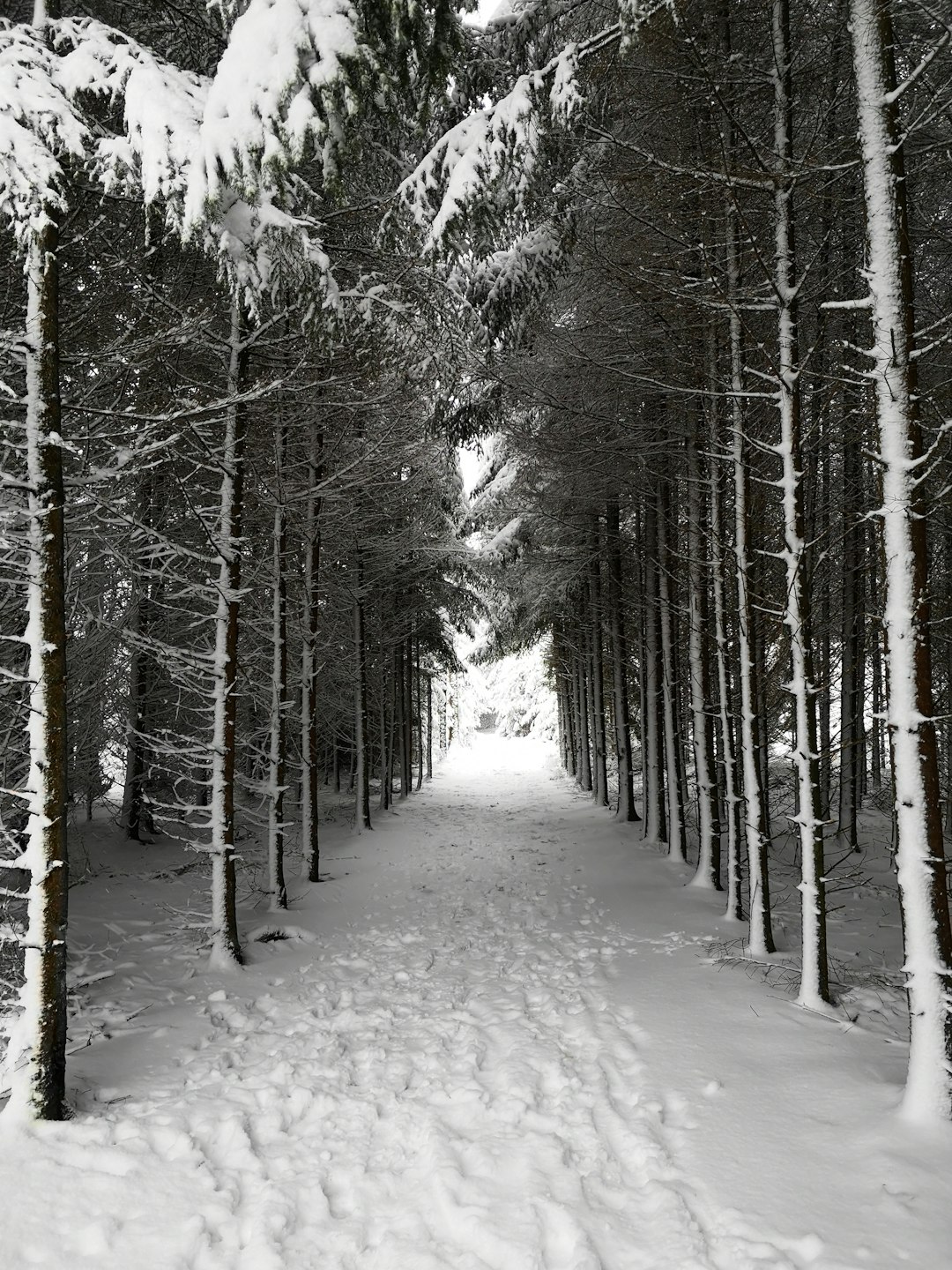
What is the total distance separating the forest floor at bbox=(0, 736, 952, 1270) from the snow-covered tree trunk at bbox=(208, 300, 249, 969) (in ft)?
1.43

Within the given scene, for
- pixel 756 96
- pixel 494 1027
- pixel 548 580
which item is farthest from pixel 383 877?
pixel 756 96

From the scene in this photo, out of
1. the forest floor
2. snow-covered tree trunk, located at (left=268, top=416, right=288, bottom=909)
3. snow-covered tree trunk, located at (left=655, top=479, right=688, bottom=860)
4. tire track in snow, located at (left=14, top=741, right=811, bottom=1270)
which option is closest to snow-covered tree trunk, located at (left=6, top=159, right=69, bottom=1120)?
the forest floor

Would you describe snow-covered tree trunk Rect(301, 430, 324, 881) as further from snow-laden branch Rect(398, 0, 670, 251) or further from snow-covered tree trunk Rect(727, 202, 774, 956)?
snow-covered tree trunk Rect(727, 202, 774, 956)

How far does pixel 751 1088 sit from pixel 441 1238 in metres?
2.02

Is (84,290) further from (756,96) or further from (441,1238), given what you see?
(441,1238)

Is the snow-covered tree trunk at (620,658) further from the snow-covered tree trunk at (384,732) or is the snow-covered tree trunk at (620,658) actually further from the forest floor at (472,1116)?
the forest floor at (472,1116)

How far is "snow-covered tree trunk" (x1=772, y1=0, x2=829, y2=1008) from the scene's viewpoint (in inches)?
204

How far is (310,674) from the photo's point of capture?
32.4 feet

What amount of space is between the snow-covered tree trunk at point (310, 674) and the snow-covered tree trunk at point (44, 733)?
521 centimetres

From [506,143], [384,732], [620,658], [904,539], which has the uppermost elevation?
[506,143]

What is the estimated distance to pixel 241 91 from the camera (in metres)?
3.43

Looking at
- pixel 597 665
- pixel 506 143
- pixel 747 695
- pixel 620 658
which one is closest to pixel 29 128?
pixel 506 143

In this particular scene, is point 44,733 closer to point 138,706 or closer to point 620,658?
point 138,706

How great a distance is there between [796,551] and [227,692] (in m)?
4.97
